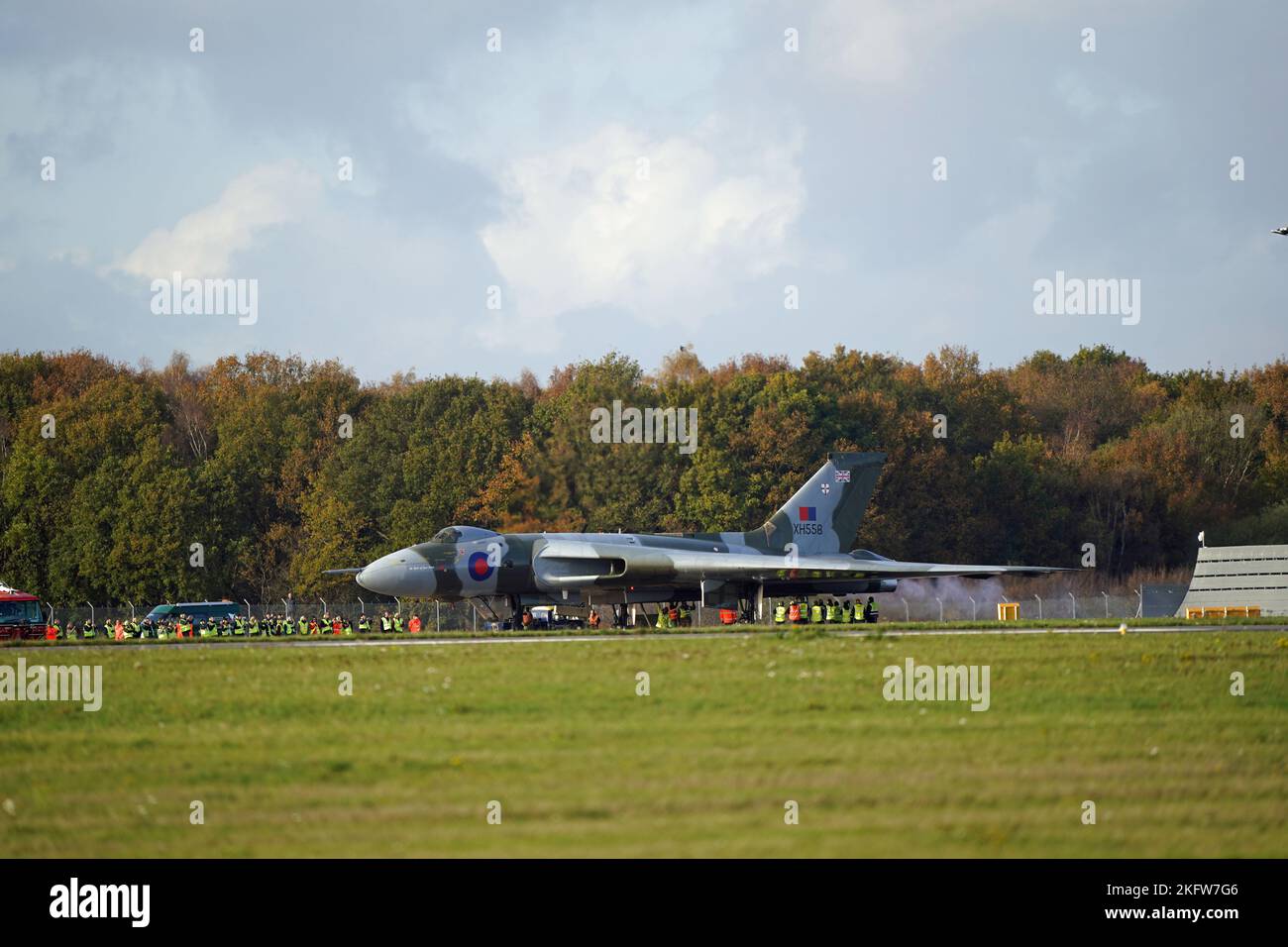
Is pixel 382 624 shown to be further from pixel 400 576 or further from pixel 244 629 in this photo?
pixel 400 576

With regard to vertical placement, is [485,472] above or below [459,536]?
above

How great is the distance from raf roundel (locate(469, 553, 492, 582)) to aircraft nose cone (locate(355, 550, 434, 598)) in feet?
4.71

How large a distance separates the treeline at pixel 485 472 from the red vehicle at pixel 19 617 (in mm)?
21279

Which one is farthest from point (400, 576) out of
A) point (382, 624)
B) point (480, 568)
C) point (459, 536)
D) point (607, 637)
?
point (607, 637)

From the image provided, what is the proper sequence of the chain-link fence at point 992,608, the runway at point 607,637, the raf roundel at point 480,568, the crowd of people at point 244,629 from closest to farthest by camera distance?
1. the runway at point 607,637
2. the raf roundel at point 480,568
3. the crowd of people at point 244,629
4. the chain-link fence at point 992,608

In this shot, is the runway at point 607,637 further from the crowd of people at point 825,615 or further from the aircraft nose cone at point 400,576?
the crowd of people at point 825,615

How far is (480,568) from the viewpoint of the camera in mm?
45625

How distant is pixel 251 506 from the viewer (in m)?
79.4

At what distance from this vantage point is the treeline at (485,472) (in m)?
70.6

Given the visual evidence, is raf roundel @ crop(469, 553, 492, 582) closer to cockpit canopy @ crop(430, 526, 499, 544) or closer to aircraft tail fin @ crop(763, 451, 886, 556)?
cockpit canopy @ crop(430, 526, 499, 544)

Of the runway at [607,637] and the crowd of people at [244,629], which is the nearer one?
the runway at [607,637]

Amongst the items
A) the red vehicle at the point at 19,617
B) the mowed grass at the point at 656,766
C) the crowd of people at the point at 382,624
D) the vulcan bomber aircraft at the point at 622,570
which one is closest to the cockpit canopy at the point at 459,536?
the vulcan bomber aircraft at the point at 622,570

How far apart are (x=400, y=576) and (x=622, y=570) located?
7.61 m
